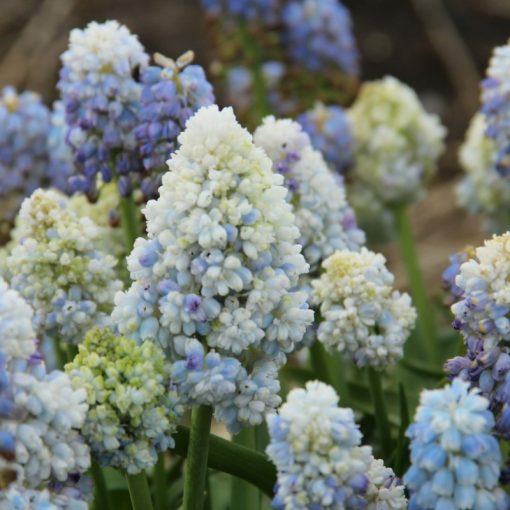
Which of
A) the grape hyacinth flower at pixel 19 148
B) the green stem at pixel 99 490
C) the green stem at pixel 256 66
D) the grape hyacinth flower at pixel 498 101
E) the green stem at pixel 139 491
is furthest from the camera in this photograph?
the green stem at pixel 256 66

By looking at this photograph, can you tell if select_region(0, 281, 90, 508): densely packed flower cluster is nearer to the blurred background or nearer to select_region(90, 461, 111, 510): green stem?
select_region(90, 461, 111, 510): green stem

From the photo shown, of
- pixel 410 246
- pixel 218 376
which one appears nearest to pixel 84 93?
pixel 218 376

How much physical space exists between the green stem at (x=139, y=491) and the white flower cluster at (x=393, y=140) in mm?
1389

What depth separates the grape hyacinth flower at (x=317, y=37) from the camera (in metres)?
3.21

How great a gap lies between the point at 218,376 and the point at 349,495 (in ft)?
0.66

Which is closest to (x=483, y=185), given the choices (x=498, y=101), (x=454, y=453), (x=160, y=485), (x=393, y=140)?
(x=393, y=140)

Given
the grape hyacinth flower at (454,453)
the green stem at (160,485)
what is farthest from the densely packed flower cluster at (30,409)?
the green stem at (160,485)

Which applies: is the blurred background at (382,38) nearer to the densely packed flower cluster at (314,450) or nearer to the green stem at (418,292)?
the green stem at (418,292)

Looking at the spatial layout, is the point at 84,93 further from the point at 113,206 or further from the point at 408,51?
the point at 408,51

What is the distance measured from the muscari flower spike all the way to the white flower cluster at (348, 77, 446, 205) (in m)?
0.75

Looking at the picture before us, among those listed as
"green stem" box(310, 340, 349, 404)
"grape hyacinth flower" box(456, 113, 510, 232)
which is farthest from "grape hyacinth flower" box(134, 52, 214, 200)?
"grape hyacinth flower" box(456, 113, 510, 232)

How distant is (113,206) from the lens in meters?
2.32

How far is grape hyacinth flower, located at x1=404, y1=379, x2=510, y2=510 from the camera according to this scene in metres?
1.37

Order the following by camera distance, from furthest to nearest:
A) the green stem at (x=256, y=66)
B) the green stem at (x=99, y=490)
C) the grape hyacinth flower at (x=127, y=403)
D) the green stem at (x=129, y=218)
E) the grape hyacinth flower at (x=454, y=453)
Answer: the green stem at (x=256, y=66) → the green stem at (x=129, y=218) → the green stem at (x=99, y=490) → the grape hyacinth flower at (x=127, y=403) → the grape hyacinth flower at (x=454, y=453)
